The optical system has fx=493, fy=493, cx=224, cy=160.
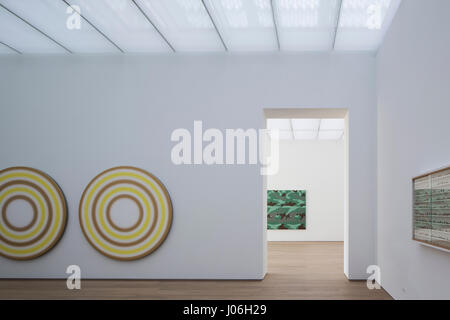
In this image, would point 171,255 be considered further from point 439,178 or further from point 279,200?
point 279,200

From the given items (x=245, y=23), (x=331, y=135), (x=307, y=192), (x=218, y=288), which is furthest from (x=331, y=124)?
(x=218, y=288)

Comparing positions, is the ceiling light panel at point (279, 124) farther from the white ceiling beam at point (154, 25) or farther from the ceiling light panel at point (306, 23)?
the white ceiling beam at point (154, 25)

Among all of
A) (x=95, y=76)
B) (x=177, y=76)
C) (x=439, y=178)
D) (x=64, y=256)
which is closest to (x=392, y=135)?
(x=439, y=178)

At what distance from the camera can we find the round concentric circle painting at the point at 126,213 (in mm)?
6914

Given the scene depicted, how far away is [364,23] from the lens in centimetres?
605

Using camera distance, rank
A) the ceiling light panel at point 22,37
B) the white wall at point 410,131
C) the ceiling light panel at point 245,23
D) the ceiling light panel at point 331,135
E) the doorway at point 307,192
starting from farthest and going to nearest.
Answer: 1. the doorway at point 307,192
2. the ceiling light panel at point 331,135
3. the ceiling light panel at point 22,37
4. the ceiling light panel at point 245,23
5. the white wall at point 410,131

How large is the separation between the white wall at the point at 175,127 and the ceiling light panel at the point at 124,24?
1.04ft

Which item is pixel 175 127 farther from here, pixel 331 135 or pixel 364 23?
pixel 331 135

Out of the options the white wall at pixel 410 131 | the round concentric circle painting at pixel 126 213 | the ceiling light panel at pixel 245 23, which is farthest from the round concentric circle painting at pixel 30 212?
the white wall at pixel 410 131

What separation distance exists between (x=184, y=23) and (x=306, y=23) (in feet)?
4.98

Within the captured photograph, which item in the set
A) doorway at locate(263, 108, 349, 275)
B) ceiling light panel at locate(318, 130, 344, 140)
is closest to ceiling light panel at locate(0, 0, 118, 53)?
ceiling light panel at locate(318, 130, 344, 140)

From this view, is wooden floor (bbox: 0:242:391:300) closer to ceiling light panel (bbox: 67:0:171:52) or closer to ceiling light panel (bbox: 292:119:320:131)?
ceiling light panel (bbox: 67:0:171:52)

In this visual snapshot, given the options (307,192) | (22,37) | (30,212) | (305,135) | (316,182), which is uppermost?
(22,37)

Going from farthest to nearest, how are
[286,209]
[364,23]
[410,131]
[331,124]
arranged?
[286,209], [331,124], [364,23], [410,131]
